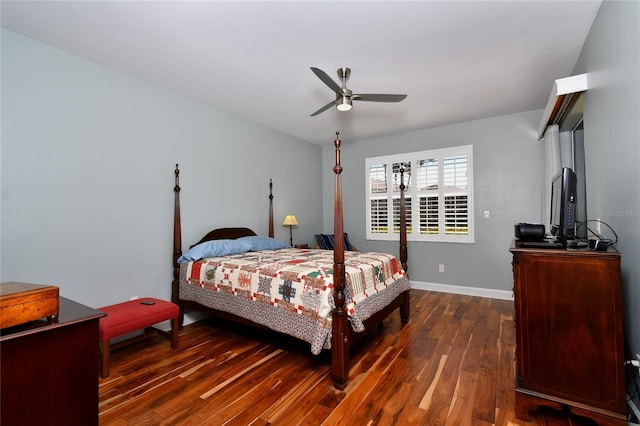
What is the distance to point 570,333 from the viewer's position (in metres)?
1.73

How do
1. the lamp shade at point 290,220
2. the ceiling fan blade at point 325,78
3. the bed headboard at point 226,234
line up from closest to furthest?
the ceiling fan blade at point 325,78 < the bed headboard at point 226,234 < the lamp shade at point 290,220

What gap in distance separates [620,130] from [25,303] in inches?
121

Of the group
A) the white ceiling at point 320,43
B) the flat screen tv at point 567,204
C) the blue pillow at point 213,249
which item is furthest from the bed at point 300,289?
the flat screen tv at point 567,204

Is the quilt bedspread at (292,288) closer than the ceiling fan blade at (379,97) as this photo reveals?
Yes

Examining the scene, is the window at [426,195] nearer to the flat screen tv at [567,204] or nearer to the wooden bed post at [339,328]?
the flat screen tv at [567,204]

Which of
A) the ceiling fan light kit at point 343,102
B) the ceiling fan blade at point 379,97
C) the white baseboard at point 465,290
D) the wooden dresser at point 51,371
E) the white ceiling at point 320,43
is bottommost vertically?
the white baseboard at point 465,290

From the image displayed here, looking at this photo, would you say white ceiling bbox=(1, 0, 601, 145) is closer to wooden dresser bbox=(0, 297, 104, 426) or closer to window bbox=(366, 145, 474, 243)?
window bbox=(366, 145, 474, 243)

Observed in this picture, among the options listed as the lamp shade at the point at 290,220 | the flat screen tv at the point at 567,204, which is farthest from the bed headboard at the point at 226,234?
the flat screen tv at the point at 567,204

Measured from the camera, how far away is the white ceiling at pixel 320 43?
2.00 meters

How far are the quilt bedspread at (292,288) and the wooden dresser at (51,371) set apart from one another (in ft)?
4.35

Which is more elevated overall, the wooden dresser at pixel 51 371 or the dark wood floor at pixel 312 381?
the wooden dresser at pixel 51 371

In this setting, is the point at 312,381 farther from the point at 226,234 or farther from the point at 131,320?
the point at 226,234

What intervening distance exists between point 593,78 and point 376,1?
1.75m

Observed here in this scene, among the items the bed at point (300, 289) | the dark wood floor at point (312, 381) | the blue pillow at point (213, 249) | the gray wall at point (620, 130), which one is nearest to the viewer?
the gray wall at point (620, 130)
